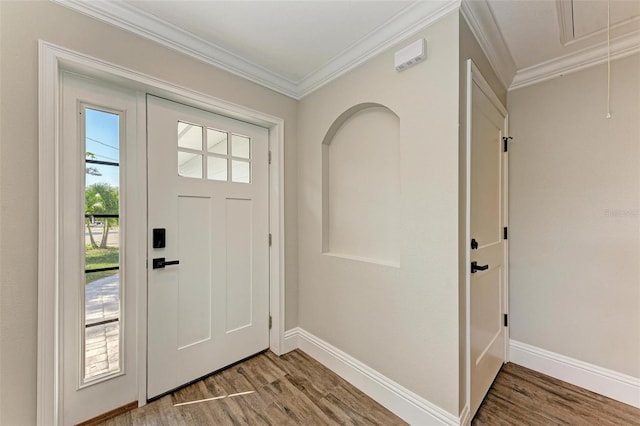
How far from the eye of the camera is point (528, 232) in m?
2.19

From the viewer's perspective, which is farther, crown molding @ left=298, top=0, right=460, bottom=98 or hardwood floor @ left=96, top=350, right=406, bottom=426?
hardwood floor @ left=96, top=350, right=406, bottom=426

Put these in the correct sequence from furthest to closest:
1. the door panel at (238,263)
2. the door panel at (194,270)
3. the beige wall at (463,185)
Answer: the door panel at (238,263)
the door panel at (194,270)
the beige wall at (463,185)

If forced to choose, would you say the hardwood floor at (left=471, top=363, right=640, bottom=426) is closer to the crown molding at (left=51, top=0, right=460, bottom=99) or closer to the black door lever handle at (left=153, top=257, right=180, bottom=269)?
the black door lever handle at (left=153, top=257, right=180, bottom=269)

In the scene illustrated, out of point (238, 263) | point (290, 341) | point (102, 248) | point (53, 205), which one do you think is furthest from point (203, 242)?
point (290, 341)

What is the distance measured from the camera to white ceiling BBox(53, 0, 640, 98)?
4.87 ft

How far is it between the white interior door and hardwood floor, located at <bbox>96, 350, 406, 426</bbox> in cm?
76

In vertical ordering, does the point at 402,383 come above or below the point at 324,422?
above

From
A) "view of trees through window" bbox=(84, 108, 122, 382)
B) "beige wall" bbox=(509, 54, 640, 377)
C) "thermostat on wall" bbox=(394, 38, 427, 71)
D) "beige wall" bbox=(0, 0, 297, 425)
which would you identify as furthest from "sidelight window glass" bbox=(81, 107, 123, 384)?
"beige wall" bbox=(509, 54, 640, 377)

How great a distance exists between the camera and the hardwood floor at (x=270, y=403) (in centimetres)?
158

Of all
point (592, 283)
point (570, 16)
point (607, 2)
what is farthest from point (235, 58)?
point (592, 283)

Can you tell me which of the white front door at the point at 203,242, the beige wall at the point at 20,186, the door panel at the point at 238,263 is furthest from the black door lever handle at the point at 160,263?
the beige wall at the point at 20,186

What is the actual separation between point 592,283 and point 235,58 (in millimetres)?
3234

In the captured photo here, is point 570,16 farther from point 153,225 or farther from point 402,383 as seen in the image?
point 153,225

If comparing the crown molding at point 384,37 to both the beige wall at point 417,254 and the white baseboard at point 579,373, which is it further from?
the white baseboard at point 579,373
